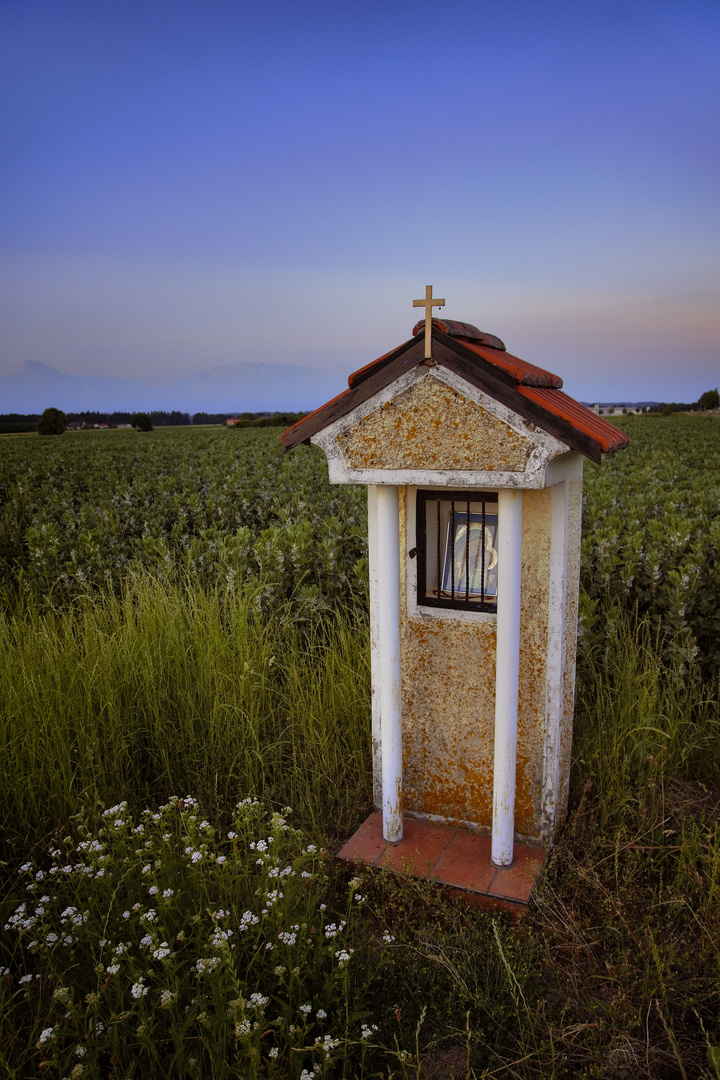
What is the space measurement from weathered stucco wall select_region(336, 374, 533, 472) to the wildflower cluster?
169 centimetres

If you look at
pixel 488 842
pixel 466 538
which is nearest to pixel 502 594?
pixel 466 538

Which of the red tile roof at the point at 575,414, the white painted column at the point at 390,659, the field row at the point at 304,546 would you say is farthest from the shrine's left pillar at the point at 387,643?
the field row at the point at 304,546

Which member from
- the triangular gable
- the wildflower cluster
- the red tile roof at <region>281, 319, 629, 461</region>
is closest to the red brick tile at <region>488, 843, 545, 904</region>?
the wildflower cluster

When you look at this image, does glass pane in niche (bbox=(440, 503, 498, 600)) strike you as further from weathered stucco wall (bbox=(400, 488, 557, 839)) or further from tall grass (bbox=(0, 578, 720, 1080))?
tall grass (bbox=(0, 578, 720, 1080))

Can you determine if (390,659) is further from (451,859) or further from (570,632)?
(451,859)

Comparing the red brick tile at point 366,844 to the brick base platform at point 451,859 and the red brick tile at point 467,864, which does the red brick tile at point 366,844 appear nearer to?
the brick base platform at point 451,859

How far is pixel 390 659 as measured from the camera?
10.8 ft

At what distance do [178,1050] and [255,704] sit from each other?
2304 millimetres

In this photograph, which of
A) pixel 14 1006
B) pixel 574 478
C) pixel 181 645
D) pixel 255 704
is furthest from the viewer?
pixel 181 645

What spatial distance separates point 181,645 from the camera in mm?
4668

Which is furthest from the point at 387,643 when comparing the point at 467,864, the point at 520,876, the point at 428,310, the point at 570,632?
the point at 428,310

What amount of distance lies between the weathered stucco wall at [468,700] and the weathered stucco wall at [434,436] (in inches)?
15.7

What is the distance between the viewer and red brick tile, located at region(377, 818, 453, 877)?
3.25 meters

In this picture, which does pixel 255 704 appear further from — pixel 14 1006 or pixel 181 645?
pixel 14 1006
